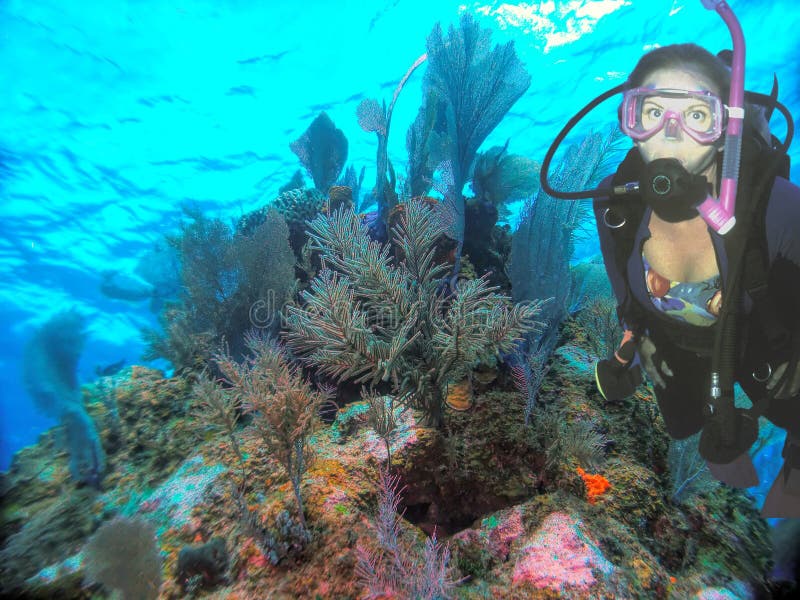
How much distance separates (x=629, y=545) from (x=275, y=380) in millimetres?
2929

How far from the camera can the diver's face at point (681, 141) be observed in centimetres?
236

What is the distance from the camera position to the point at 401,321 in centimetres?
299

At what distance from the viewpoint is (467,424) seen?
3.46 m

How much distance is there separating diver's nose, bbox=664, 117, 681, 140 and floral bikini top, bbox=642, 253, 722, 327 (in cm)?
95

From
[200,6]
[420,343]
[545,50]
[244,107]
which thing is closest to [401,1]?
[545,50]

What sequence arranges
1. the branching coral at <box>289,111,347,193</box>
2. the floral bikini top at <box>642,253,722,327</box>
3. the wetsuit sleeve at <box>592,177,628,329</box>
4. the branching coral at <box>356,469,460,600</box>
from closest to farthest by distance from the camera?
1. the branching coral at <box>356,469,460,600</box>
2. the floral bikini top at <box>642,253,722,327</box>
3. the wetsuit sleeve at <box>592,177,628,329</box>
4. the branching coral at <box>289,111,347,193</box>

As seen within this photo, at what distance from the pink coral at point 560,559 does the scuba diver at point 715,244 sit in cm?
108

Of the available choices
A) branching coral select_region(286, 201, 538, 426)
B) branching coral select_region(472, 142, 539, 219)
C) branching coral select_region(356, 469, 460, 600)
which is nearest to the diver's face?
branching coral select_region(286, 201, 538, 426)

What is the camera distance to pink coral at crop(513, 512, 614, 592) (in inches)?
→ 80.1

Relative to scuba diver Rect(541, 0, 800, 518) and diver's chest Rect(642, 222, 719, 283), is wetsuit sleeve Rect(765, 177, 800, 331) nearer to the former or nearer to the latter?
scuba diver Rect(541, 0, 800, 518)

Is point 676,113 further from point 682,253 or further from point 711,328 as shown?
point 711,328

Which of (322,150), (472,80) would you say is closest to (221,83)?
(322,150)

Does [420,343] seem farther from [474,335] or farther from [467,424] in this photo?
[467,424]

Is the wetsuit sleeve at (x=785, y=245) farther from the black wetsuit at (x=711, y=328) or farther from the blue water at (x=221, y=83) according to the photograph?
the blue water at (x=221, y=83)
